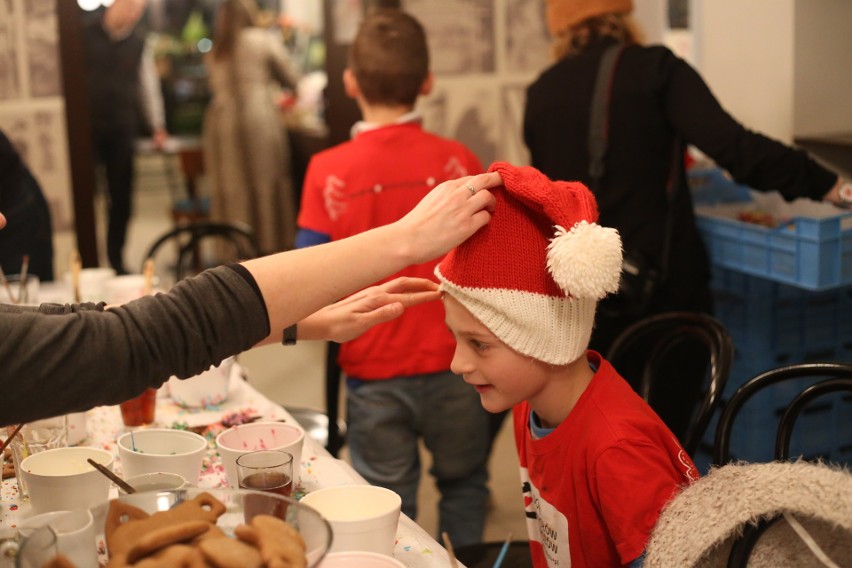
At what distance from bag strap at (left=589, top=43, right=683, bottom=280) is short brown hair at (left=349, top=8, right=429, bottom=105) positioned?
1.68 feet

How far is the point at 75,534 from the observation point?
107 cm

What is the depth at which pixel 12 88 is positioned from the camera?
4234 millimetres

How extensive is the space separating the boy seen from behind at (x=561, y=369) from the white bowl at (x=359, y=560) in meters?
0.36

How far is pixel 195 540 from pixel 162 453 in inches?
23.8

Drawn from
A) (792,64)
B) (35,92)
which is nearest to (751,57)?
(792,64)

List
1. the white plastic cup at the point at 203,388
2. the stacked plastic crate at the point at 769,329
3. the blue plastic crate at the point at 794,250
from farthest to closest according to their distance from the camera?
1. the stacked plastic crate at the point at 769,329
2. the blue plastic crate at the point at 794,250
3. the white plastic cup at the point at 203,388

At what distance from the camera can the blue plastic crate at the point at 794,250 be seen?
258 cm

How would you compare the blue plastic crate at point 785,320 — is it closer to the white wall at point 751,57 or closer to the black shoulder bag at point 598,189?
the black shoulder bag at point 598,189

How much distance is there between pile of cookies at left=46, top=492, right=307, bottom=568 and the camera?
39.6 inches

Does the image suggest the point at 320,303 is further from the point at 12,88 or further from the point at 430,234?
the point at 12,88

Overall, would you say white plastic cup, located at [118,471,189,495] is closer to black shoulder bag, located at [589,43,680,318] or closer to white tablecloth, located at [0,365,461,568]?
white tablecloth, located at [0,365,461,568]

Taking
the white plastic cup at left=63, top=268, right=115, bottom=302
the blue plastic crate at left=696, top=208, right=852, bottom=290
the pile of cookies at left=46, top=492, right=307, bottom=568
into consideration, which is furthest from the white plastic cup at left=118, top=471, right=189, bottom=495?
the blue plastic crate at left=696, top=208, right=852, bottom=290

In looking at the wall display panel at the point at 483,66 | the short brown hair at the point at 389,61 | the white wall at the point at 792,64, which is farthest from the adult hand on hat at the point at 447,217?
the wall display panel at the point at 483,66

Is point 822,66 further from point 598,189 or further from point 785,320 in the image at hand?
point 598,189
